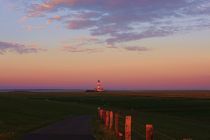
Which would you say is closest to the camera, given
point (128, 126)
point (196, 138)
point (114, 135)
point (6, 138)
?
point (128, 126)

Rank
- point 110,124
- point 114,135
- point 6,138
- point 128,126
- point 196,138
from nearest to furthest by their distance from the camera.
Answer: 1. point 128,126
2. point 6,138
3. point 114,135
4. point 110,124
5. point 196,138

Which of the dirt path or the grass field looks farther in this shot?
the grass field

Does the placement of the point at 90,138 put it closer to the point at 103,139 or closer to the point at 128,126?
the point at 103,139

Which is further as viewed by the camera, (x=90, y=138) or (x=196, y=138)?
(x=196, y=138)

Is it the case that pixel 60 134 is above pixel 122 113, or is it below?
above

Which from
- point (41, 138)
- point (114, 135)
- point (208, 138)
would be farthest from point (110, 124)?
point (208, 138)

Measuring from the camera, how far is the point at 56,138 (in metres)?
21.6

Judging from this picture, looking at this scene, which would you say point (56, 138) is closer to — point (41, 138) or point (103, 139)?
point (41, 138)

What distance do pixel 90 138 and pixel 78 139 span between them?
74 cm

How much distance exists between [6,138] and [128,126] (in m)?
6.40

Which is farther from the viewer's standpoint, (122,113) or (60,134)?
(122,113)

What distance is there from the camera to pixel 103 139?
2142cm

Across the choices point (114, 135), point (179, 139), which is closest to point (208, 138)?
point (179, 139)

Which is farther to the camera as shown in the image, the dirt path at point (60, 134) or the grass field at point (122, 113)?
the grass field at point (122, 113)
